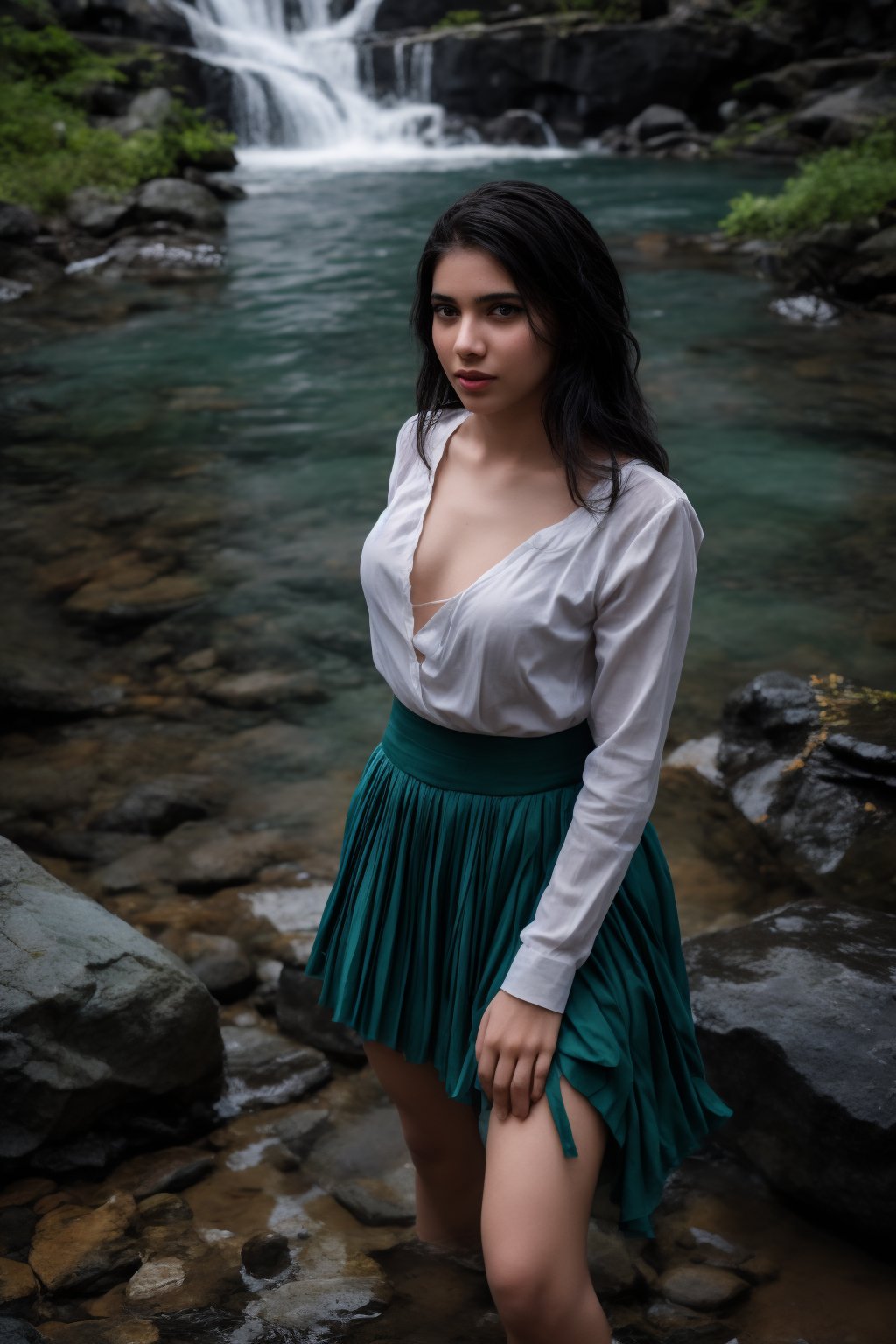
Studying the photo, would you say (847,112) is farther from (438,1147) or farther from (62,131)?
(438,1147)

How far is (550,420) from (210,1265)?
1.63 meters

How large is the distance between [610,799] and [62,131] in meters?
16.7

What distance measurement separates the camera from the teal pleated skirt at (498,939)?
69.4 inches

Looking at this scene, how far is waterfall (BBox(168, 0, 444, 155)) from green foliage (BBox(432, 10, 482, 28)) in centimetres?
149

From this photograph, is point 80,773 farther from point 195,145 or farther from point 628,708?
point 195,145

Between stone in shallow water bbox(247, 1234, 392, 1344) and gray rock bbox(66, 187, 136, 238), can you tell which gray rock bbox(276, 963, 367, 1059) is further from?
gray rock bbox(66, 187, 136, 238)

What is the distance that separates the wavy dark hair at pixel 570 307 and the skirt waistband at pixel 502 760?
1.22 feet

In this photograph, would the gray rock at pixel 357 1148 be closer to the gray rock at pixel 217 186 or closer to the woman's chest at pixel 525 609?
the woman's chest at pixel 525 609

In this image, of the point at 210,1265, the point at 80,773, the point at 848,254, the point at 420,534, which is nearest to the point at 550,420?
the point at 420,534

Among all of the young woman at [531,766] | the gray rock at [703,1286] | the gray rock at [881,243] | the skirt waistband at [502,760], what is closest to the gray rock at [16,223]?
the gray rock at [881,243]

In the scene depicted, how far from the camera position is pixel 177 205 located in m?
14.2

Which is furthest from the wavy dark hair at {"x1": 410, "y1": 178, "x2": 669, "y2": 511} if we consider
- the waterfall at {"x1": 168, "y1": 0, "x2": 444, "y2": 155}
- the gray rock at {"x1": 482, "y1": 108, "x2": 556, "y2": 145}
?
the gray rock at {"x1": 482, "y1": 108, "x2": 556, "y2": 145}

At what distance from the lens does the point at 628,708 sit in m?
1.69

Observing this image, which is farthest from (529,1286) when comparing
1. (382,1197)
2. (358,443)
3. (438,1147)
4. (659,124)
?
(659,124)
